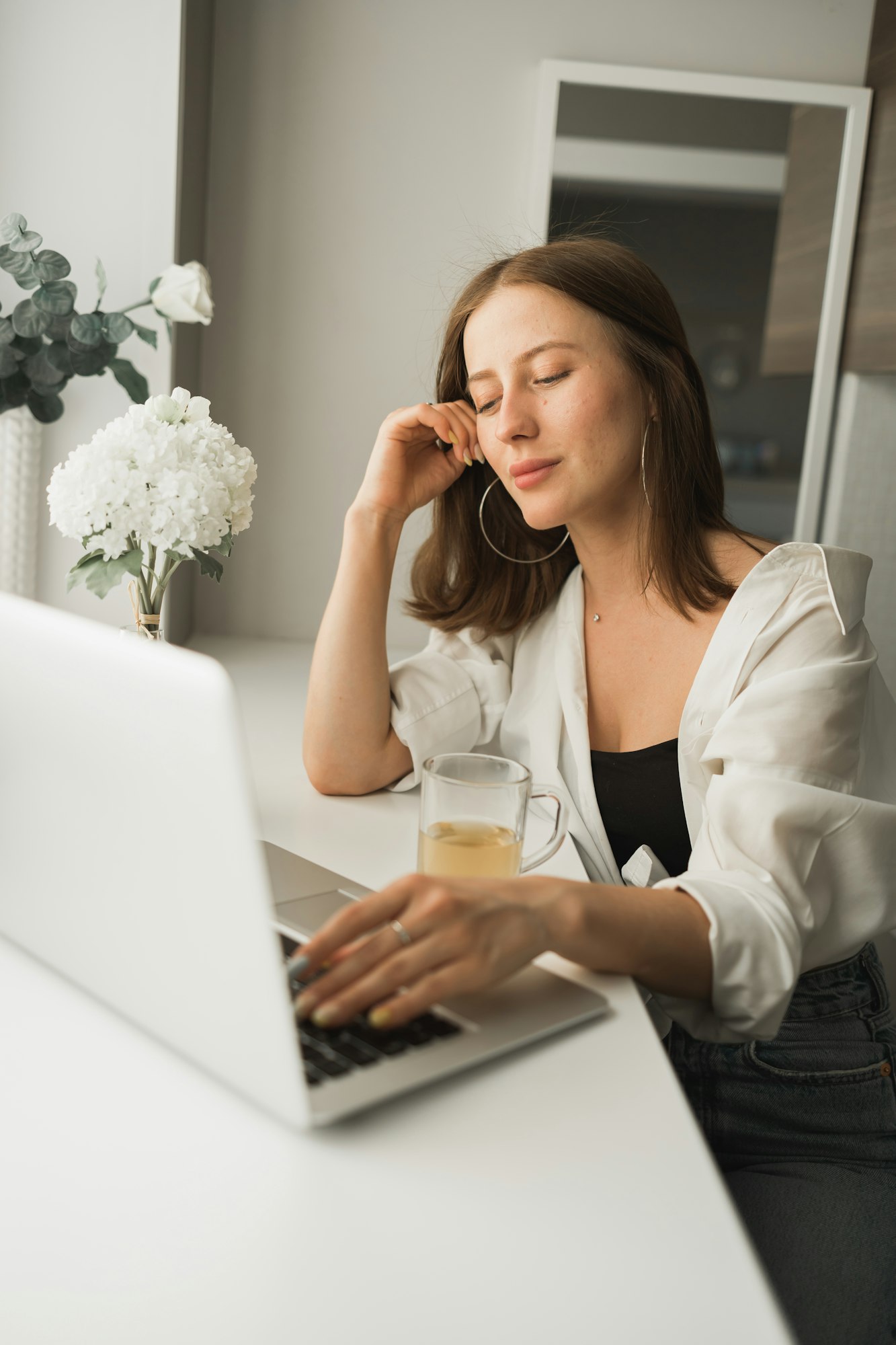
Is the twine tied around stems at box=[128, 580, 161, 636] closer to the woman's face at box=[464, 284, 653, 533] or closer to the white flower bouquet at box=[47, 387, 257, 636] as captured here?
the white flower bouquet at box=[47, 387, 257, 636]

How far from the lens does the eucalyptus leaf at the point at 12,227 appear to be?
1.40 meters

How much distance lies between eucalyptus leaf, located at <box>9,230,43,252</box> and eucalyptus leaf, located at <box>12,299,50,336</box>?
8 cm

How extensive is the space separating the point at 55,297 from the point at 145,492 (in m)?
0.67

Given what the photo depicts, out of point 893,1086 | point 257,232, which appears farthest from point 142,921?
point 257,232

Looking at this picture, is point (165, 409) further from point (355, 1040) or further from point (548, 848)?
point (355, 1040)

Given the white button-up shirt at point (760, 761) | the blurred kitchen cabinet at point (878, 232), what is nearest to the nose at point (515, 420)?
the white button-up shirt at point (760, 761)

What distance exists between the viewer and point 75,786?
0.57m

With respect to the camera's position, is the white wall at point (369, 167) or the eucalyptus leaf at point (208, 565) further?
the white wall at point (369, 167)

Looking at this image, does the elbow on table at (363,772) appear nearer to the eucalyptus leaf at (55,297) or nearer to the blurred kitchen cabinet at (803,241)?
the eucalyptus leaf at (55,297)

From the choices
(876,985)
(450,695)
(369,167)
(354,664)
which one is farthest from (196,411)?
(369,167)

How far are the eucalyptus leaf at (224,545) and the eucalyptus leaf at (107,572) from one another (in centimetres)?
7

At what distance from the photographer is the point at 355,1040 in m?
0.59

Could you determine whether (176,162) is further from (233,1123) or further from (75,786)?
(233,1123)

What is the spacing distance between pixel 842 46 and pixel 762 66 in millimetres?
162
